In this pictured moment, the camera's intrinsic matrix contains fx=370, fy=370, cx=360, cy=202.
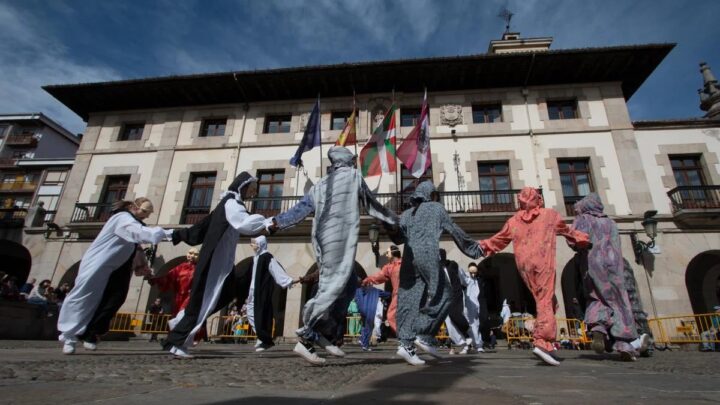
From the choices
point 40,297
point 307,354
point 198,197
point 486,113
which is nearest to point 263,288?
point 307,354

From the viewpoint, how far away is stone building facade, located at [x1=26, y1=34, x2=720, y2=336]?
39.5 ft

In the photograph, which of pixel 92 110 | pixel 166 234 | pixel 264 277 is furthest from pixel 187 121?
pixel 166 234

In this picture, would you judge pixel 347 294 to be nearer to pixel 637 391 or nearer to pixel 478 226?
pixel 637 391

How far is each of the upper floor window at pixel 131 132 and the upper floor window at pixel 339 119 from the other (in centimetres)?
851

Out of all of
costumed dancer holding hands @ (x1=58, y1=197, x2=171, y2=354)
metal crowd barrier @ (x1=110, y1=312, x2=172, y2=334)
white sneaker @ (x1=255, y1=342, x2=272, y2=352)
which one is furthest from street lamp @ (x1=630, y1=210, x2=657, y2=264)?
metal crowd barrier @ (x1=110, y1=312, x2=172, y2=334)

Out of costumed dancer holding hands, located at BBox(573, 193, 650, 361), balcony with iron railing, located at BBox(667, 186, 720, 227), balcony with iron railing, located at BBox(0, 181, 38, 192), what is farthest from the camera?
balcony with iron railing, located at BBox(0, 181, 38, 192)

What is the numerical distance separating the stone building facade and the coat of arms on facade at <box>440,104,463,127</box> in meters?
0.04

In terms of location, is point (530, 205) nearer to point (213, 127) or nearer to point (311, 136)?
point (311, 136)

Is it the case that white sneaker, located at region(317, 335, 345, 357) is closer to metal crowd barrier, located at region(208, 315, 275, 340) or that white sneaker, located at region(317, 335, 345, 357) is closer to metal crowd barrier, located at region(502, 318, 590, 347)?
metal crowd barrier, located at region(208, 315, 275, 340)

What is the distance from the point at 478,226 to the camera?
12.1 metres

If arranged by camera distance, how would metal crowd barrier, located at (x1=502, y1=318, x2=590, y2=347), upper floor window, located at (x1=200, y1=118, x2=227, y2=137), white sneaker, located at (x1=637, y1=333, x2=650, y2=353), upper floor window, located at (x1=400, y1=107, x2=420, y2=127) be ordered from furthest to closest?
upper floor window, located at (x1=200, y1=118, x2=227, y2=137) < upper floor window, located at (x1=400, y1=107, x2=420, y2=127) < metal crowd barrier, located at (x1=502, y1=318, x2=590, y2=347) < white sneaker, located at (x1=637, y1=333, x2=650, y2=353)

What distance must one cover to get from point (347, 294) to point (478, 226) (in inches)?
367

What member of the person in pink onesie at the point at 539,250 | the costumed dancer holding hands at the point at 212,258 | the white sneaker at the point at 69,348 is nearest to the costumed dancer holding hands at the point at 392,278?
the person in pink onesie at the point at 539,250

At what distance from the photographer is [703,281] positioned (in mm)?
13195
